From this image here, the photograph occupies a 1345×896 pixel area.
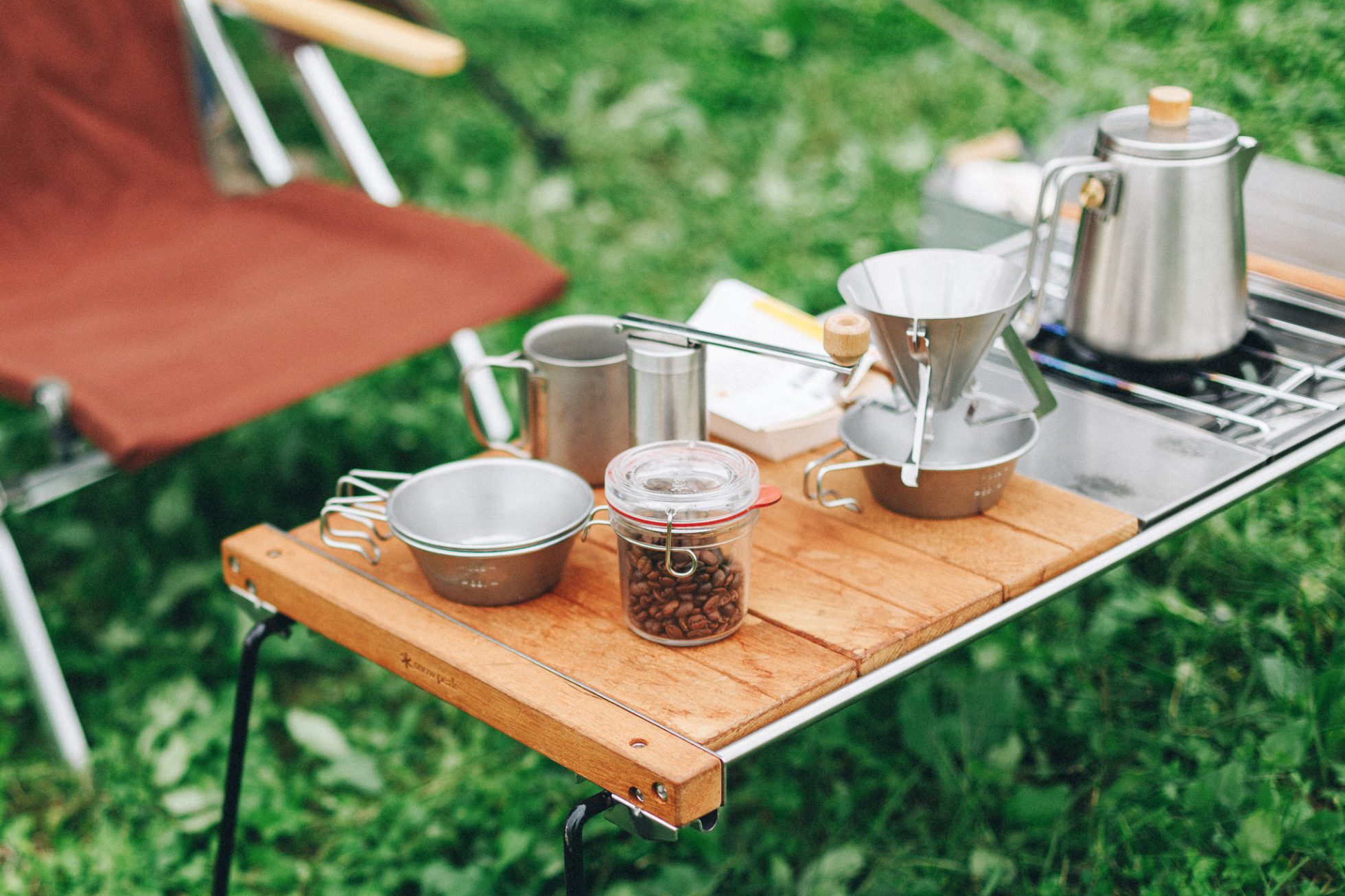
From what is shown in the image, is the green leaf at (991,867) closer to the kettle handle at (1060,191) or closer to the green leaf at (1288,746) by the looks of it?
the green leaf at (1288,746)

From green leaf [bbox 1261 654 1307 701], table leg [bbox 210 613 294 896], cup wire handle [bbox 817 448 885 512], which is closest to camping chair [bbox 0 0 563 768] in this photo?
table leg [bbox 210 613 294 896]

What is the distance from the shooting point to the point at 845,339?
118 cm

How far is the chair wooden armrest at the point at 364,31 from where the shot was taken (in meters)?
2.15

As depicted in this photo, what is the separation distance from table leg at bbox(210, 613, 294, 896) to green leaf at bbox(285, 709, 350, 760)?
1.14 ft

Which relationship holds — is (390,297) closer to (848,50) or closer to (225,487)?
(225,487)

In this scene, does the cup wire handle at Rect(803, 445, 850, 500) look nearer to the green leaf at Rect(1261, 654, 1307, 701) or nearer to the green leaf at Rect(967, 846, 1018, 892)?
the green leaf at Rect(967, 846, 1018, 892)

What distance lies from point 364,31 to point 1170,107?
1.34 m

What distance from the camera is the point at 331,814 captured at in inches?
75.9

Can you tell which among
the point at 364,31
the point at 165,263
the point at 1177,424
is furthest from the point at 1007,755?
the point at 165,263

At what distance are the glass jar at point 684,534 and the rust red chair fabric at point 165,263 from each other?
36.9 inches

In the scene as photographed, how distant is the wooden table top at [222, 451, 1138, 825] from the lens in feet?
3.55

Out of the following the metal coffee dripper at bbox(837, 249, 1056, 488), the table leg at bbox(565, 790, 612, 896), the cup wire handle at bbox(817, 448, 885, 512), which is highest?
the metal coffee dripper at bbox(837, 249, 1056, 488)

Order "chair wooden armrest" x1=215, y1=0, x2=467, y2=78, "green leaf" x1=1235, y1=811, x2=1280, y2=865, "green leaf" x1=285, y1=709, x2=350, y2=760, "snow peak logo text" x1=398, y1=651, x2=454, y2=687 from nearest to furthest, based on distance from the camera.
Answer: "snow peak logo text" x1=398, y1=651, x2=454, y2=687 < "green leaf" x1=1235, y1=811, x2=1280, y2=865 < "green leaf" x1=285, y1=709, x2=350, y2=760 < "chair wooden armrest" x1=215, y1=0, x2=467, y2=78

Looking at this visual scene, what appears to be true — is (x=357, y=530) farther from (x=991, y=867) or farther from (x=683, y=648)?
(x=991, y=867)
